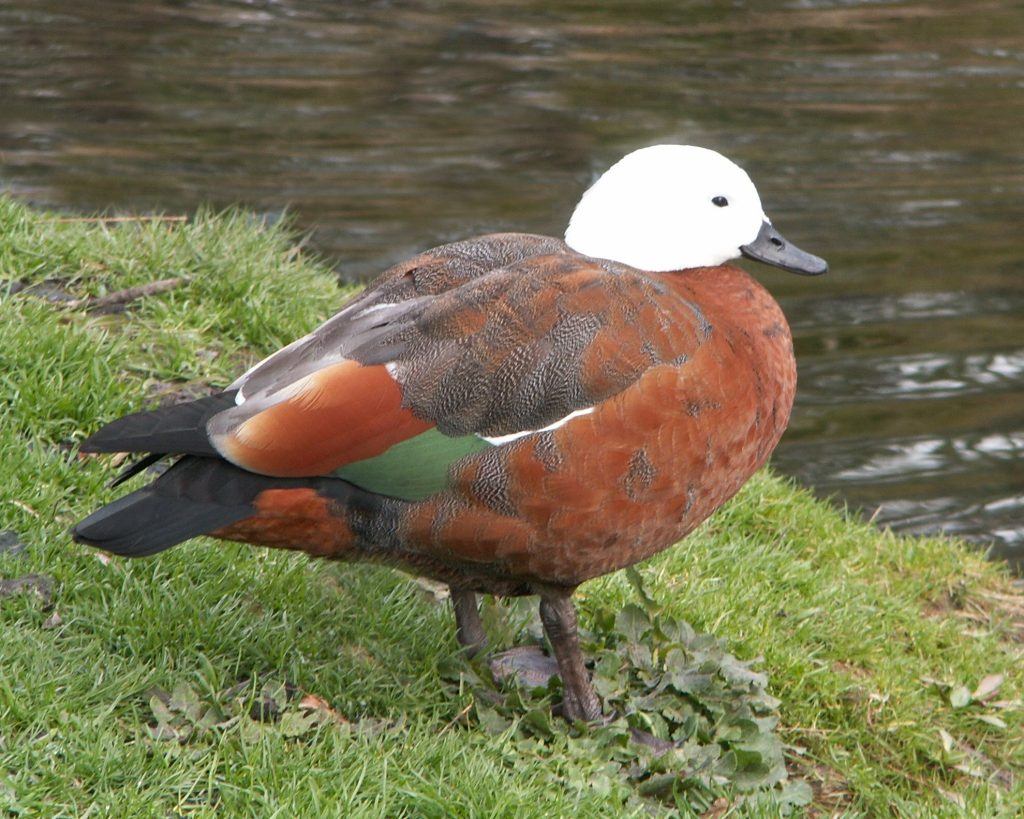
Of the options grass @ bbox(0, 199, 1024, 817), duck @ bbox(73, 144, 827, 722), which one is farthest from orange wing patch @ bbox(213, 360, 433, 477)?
grass @ bbox(0, 199, 1024, 817)

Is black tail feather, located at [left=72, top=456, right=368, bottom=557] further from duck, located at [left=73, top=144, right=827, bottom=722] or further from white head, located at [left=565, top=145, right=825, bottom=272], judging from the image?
white head, located at [left=565, top=145, right=825, bottom=272]

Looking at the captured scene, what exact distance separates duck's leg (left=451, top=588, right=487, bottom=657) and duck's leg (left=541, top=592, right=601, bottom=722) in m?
0.26

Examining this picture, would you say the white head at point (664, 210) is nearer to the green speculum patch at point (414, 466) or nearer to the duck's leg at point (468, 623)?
the green speculum patch at point (414, 466)

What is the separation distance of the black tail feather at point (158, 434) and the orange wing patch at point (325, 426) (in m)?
0.05

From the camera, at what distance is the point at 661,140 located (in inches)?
400

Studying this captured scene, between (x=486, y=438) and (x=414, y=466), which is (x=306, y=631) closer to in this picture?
(x=414, y=466)

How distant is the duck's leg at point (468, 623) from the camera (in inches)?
157

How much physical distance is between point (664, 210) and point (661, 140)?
637 centimetres

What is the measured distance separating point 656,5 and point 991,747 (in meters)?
9.75

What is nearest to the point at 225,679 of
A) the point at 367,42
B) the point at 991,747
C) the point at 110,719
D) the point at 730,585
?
the point at 110,719

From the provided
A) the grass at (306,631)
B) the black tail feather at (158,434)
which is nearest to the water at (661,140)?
the grass at (306,631)

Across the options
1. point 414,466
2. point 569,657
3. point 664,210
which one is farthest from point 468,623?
point 664,210

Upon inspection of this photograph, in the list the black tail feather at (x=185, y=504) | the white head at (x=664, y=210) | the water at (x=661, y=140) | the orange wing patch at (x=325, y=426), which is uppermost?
the white head at (x=664, y=210)

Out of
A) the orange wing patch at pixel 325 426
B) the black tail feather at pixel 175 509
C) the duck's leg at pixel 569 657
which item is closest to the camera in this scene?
the black tail feather at pixel 175 509
